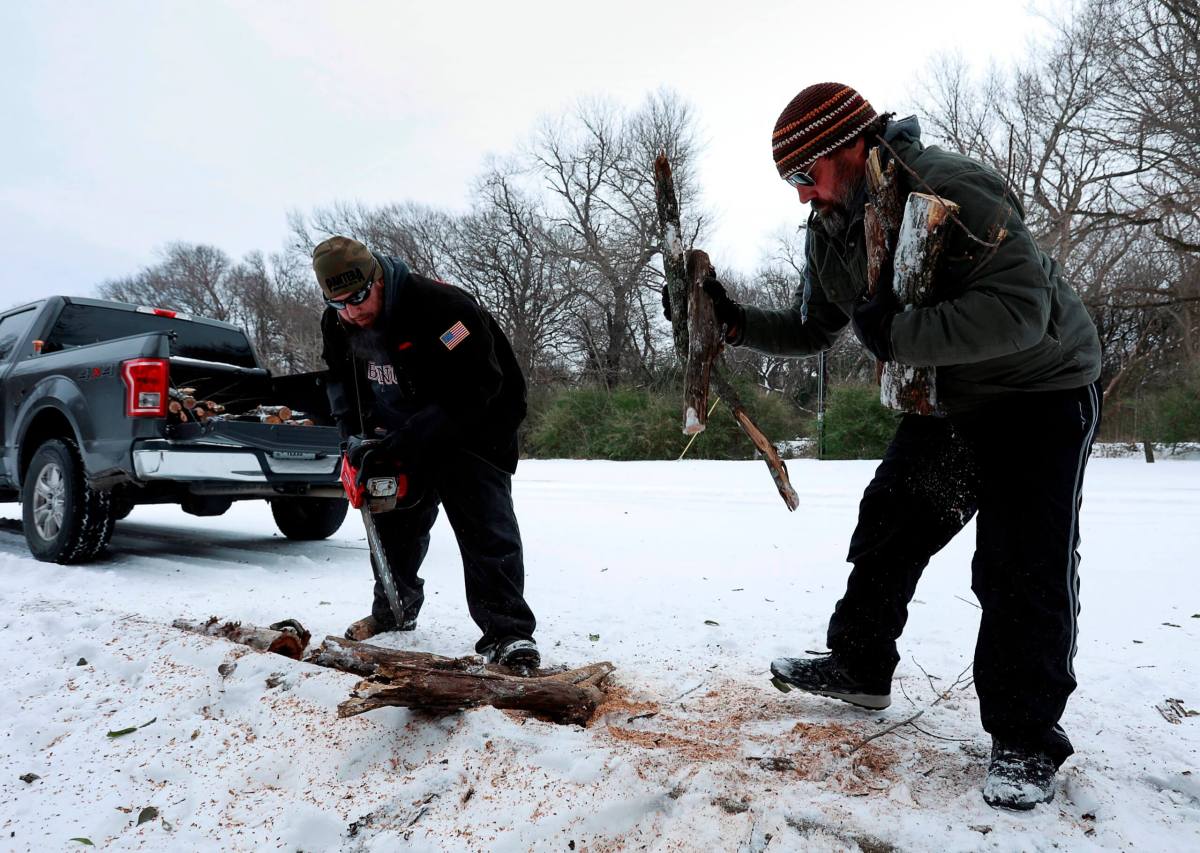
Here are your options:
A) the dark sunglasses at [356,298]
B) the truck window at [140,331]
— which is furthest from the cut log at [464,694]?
the truck window at [140,331]

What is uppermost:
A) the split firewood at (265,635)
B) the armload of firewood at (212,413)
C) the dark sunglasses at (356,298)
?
the dark sunglasses at (356,298)

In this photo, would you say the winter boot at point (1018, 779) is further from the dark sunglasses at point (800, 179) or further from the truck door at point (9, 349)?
the truck door at point (9, 349)

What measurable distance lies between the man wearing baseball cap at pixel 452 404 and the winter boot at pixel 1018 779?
1656 millimetres

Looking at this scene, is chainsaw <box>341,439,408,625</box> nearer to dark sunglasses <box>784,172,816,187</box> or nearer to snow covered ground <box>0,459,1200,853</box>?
snow covered ground <box>0,459,1200,853</box>

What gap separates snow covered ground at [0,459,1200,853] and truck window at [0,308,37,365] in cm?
226

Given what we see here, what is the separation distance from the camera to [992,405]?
7.12 feet

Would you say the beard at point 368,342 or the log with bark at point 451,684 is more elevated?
the beard at point 368,342

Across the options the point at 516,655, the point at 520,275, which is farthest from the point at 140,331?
the point at 520,275

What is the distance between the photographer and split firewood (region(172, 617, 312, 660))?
3088 mm

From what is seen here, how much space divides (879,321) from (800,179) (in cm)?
57

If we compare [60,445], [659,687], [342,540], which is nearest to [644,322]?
[342,540]

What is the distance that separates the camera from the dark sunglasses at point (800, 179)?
2334 millimetres

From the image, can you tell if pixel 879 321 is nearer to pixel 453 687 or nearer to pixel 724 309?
pixel 724 309

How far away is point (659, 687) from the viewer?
9.51 feet
